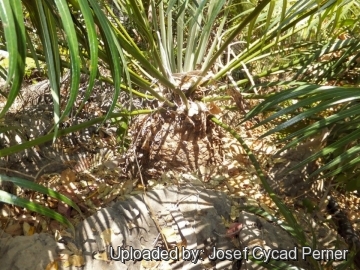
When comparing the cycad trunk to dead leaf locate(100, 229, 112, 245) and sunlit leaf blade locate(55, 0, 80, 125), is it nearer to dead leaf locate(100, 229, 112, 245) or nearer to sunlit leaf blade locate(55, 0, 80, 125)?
dead leaf locate(100, 229, 112, 245)

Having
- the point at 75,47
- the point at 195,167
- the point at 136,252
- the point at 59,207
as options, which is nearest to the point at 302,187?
the point at 195,167

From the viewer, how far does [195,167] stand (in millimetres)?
1217

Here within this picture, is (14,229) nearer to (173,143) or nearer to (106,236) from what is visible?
(106,236)

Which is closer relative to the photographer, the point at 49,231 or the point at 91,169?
the point at 49,231

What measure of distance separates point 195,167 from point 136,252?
38cm

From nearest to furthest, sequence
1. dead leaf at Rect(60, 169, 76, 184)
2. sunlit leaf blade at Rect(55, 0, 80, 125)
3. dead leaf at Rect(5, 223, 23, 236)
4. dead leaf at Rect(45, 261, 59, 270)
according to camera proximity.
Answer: sunlit leaf blade at Rect(55, 0, 80, 125) → dead leaf at Rect(45, 261, 59, 270) → dead leaf at Rect(5, 223, 23, 236) → dead leaf at Rect(60, 169, 76, 184)

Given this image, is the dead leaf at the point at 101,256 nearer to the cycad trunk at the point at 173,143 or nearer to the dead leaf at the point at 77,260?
the dead leaf at the point at 77,260

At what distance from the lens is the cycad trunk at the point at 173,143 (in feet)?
3.80

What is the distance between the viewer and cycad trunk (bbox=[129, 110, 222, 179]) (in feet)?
3.80

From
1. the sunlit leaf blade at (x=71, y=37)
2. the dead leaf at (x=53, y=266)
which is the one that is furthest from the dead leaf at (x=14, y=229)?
the sunlit leaf blade at (x=71, y=37)

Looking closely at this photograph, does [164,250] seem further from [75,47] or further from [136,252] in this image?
[75,47]

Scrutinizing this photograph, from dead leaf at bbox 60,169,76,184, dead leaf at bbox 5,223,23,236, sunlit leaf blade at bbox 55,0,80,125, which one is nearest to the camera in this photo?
sunlit leaf blade at bbox 55,0,80,125

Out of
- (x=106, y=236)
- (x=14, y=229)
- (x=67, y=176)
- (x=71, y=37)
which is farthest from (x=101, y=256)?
(x=71, y=37)

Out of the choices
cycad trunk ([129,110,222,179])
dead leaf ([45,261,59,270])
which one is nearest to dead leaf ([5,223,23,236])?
dead leaf ([45,261,59,270])
